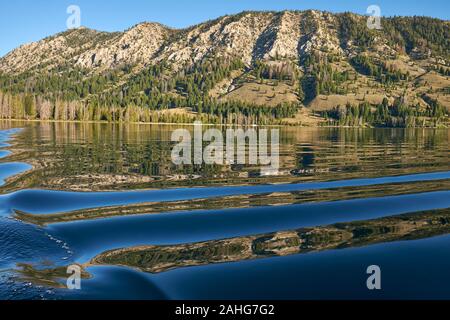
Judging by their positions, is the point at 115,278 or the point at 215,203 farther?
the point at 215,203

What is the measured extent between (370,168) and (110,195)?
67.8 ft

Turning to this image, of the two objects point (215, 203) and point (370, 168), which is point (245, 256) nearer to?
point (215, 203)

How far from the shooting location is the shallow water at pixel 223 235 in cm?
1042

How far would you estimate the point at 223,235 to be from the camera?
14.7 metres

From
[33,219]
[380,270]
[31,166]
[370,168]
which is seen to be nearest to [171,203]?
[33,219]

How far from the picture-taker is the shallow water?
1042 centimetres

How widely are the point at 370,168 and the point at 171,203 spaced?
62.3 feet

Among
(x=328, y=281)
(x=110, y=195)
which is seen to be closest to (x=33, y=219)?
(x=110, y=195)
